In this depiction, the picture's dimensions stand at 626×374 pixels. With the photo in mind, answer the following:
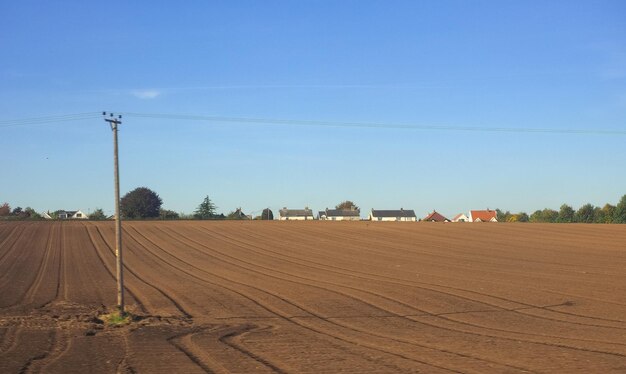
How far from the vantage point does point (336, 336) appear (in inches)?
704

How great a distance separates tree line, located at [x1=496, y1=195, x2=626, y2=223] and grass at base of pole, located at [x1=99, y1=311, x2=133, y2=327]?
90271mm

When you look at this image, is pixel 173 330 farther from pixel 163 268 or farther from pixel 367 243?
pixel 367 243

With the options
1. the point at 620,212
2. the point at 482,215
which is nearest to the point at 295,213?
the point at 482,215

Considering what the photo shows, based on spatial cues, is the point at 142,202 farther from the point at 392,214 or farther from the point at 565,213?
the point at 565,213

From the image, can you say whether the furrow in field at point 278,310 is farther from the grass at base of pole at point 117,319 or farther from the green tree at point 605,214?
the green tree at point 605,214

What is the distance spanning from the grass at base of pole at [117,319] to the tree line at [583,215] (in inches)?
3554

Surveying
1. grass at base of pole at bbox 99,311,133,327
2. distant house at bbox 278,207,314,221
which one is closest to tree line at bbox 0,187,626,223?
distant house at bbox 278,207,314,221

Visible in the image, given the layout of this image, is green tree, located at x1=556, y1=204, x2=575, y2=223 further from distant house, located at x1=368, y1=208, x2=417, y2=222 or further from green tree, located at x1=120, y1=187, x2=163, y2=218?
green tree, located at x1=120, y1=187, x2=163, y2=218

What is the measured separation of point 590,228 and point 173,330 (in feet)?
166

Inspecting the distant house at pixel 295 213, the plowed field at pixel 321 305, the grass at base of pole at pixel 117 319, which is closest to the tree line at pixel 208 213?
the distant house at pixel 295 213

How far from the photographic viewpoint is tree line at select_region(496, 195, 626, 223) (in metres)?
101

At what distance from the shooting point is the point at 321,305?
959 inches

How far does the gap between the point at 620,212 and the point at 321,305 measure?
87.3 m

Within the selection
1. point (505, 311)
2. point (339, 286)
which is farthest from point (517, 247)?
point (505, 311)
